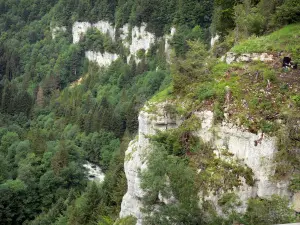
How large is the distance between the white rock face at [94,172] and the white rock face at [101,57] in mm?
44486

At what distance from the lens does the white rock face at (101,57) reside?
339 feet

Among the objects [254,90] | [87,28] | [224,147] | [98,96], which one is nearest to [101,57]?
[87,28]

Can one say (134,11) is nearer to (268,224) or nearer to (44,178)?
(44,178)

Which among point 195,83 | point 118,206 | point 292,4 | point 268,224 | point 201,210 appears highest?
point 292,4

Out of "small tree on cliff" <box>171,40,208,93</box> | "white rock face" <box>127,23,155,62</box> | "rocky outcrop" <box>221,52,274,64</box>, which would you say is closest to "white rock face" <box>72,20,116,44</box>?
"white rock face" <box>127,23,155,62</box>

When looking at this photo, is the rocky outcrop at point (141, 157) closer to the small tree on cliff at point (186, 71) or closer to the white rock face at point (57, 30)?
the small tree on cliff at point (186, 71)

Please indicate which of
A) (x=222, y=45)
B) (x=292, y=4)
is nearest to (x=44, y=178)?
(x=222, y=45)

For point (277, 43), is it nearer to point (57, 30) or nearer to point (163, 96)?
point (163, 96)

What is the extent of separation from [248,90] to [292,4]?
28.9 feet

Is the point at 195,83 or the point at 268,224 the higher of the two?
the point at 195,83

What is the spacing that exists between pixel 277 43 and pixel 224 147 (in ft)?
25.5

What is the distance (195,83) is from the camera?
23266 mm

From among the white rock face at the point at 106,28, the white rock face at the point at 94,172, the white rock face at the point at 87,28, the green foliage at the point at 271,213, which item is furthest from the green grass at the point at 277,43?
the white rock face at the point at 87,28

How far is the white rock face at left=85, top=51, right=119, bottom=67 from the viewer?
339 feet
